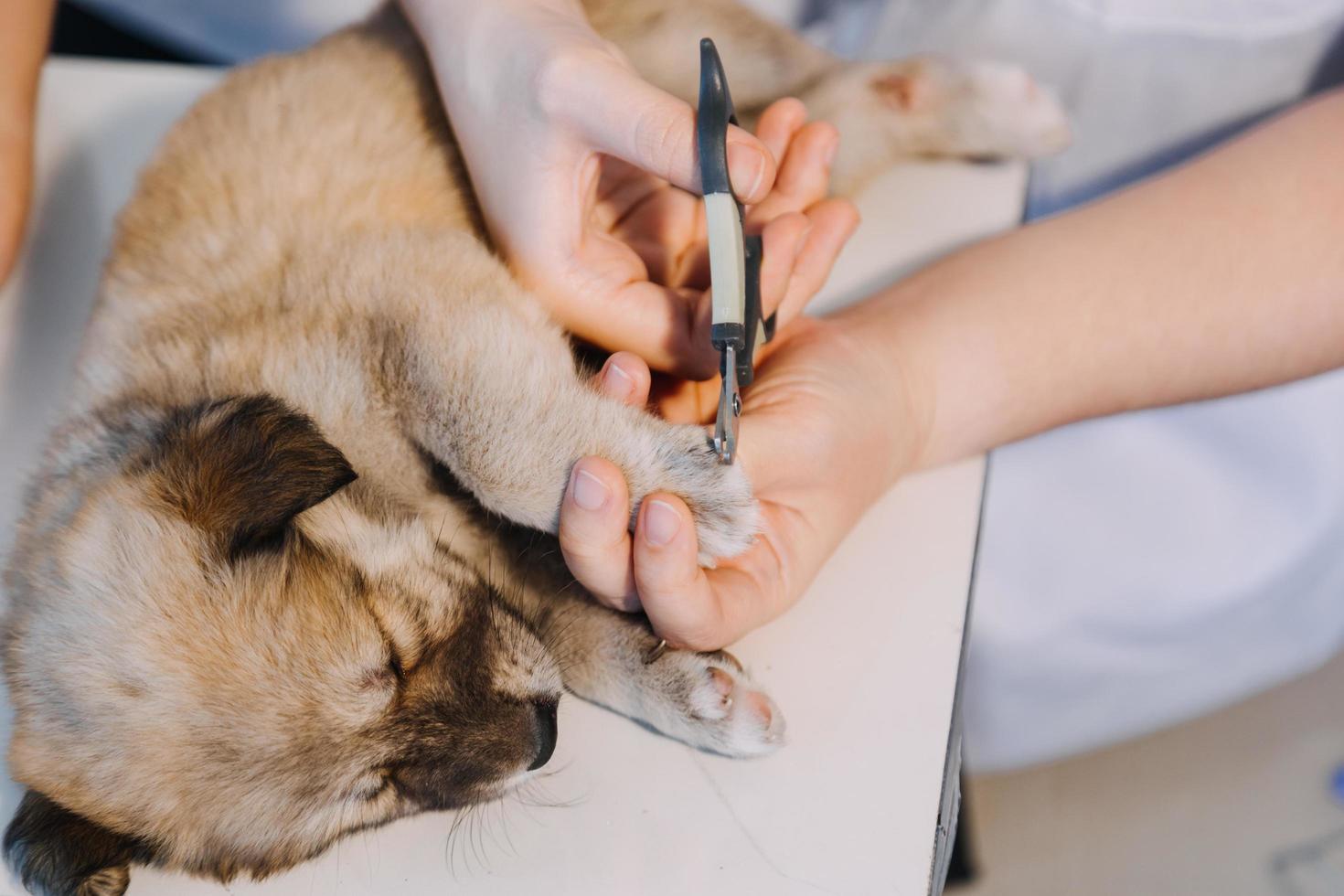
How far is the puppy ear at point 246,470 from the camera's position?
1.06m

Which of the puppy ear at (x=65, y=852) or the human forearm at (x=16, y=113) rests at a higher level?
the human forearm at (x=16, y=113)

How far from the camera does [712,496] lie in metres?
1.15

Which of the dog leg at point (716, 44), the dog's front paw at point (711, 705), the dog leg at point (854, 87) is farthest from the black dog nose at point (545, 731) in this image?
the dog leg at point (716, 44)

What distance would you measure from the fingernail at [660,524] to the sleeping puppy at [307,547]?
0.29 feet

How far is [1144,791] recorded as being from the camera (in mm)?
2527

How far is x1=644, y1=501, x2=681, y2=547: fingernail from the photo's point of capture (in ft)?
3.46

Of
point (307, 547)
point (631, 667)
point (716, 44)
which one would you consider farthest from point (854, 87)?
point (307, 547)

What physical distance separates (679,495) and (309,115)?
91 centimetres

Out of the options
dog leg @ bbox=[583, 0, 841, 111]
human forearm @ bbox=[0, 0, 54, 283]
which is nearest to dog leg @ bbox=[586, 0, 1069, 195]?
dog leg @ bbox=[583, 0, 841, 111]

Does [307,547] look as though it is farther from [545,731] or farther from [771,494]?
[771,494]

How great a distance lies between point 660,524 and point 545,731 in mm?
298

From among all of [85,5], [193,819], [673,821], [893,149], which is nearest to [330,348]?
[193,819]

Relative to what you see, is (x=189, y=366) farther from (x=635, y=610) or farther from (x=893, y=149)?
(x=893, y=149)

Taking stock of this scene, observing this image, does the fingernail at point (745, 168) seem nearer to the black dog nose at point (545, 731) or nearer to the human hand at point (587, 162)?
the human hand at point (587, 162)
